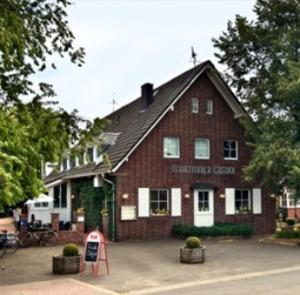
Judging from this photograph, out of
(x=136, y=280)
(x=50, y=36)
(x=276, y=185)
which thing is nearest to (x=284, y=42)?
(x=276, y=185)

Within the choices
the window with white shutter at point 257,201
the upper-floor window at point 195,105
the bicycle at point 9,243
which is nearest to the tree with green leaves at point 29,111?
the bicycle at point 9,243

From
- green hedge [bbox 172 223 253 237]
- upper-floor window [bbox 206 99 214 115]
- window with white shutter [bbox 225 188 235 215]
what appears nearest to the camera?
green hedge [bbox 172 223 253 237]

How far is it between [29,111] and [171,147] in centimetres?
Result: 1702

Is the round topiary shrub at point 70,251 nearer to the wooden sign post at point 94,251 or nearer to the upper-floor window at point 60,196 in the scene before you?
the wooden sign post at point 94,251

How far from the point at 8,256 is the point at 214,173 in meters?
12.0

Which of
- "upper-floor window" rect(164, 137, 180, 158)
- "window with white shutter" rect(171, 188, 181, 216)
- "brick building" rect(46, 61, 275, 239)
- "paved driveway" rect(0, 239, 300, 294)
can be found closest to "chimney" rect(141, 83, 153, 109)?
"brick building" rect(46, 61, 275, 239)

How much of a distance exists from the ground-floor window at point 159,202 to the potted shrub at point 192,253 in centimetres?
821

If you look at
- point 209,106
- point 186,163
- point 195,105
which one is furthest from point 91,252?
point 209,106

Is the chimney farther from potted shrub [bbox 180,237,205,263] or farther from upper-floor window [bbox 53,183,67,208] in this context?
potted shrub [bbox 180,237,205,263]

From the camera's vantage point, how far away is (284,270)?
568 inches

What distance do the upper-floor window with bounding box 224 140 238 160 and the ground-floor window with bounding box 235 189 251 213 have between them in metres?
1.83

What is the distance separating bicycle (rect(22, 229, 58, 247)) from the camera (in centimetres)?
2086

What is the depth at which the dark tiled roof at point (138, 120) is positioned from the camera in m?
24.0

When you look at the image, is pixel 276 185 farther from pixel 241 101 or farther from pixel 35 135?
pixel 35 135
